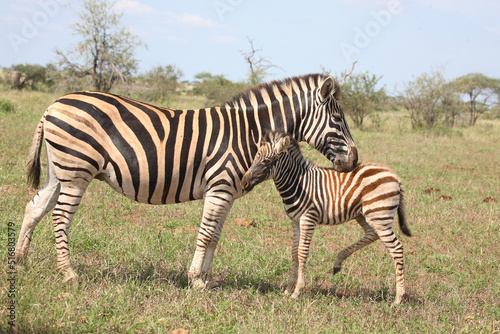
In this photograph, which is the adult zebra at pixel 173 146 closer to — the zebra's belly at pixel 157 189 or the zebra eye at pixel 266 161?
the zebra's belly at pixel 157 189

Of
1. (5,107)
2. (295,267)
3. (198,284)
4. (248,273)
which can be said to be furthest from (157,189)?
(5,107)

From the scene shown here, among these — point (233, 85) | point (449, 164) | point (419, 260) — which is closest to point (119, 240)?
point (419, 260)

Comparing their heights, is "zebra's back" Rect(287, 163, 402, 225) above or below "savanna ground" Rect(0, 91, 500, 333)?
above

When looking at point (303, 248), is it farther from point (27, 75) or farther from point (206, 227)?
point (27, 75)

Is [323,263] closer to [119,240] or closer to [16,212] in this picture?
[119,240]

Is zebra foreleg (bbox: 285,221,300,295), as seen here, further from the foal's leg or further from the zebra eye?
the zebra eye

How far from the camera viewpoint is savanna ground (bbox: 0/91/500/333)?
3.86m

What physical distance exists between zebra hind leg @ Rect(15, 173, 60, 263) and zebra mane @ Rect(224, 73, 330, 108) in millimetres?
2142

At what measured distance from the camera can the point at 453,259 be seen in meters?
6.16

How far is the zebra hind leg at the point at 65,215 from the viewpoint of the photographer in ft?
14.3

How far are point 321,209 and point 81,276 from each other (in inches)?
108

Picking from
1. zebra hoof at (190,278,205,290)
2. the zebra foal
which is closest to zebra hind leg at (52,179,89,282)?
zebra hoof at (190,278,205,290)

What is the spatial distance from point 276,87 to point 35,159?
2909mm

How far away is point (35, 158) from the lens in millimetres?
4879
